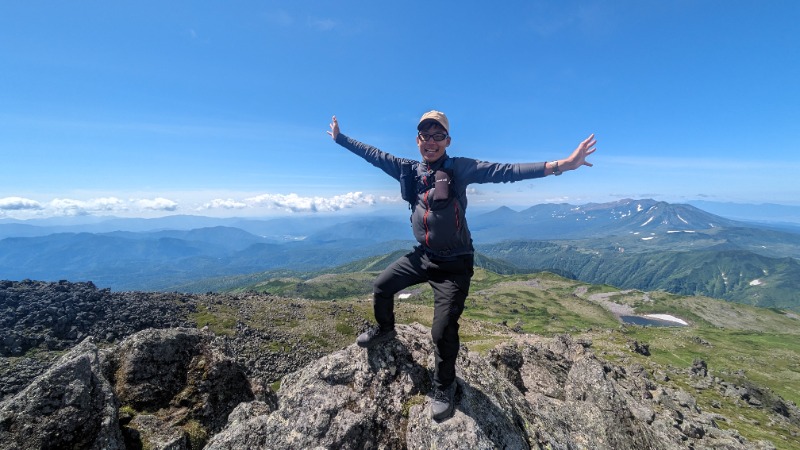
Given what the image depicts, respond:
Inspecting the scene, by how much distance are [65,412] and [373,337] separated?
9401mm

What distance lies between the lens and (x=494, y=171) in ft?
35.0

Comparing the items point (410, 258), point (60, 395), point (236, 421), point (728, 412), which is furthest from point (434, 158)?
point (728, 412)

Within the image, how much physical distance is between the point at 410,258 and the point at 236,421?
27.0ft

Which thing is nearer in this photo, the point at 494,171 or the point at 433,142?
the point at 494,171

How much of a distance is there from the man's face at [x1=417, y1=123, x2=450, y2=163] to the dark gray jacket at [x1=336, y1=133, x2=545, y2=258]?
0.26 metres

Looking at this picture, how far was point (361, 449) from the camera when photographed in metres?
10.5

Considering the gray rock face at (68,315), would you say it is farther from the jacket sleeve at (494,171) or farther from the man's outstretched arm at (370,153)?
the jacket sleeve at (494,171)

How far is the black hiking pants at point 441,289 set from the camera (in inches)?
408

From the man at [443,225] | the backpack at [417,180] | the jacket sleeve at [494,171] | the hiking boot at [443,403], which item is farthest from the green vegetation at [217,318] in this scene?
the jacket sleeve at [494,171]

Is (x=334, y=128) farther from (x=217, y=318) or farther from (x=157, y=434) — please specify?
(x=217, y=318)

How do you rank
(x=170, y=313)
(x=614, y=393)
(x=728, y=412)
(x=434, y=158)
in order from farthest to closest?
(x=170, y=313) → (x=728, y=412) → (x=614, y=393) → (x=434, y=158)

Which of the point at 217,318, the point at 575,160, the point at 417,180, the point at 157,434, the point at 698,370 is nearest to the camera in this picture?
the point at 575,160

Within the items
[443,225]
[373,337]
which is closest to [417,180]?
[443,225]

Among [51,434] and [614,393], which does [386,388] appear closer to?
[51,434]
